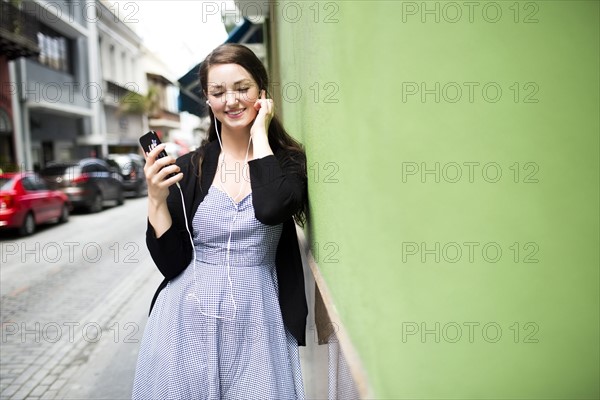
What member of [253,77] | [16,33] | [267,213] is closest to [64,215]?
[16,33]

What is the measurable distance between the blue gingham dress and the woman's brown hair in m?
0.27

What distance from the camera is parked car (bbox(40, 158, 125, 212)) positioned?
15094 millimetres

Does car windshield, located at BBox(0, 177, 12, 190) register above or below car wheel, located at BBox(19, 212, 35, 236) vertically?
above

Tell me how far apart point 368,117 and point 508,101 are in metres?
0.31

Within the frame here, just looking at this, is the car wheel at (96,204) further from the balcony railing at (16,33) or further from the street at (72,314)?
the balcony railing at (16,33)

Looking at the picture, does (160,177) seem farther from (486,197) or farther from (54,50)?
(54,50)

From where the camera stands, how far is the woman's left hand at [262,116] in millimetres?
1885

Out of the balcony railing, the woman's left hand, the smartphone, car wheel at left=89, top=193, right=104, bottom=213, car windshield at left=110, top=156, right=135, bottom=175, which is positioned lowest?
car wheel at left=89, top=193, right=104, bottom=213

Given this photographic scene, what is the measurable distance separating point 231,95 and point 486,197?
1.19 metres

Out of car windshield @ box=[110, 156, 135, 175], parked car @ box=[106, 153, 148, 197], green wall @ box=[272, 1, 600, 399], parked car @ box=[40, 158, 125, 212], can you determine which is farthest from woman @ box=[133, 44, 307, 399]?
car windshield @ box=[110, 156, 135, 175]

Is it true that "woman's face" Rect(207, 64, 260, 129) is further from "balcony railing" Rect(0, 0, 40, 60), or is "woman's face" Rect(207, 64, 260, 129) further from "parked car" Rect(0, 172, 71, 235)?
"balcony railing" Rect(0, 0, 40, 60)

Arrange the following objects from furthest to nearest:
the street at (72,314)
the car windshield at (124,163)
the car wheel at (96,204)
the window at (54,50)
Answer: the window at (54,50) < the car windshield at (124,163) < the car wheel at (96,204) < the street at (72,314)

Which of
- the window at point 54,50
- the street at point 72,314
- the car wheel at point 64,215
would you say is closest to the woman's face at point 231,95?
the street at point 72,314

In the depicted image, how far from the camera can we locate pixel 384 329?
1.08 meters
